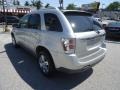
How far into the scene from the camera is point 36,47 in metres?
5.90

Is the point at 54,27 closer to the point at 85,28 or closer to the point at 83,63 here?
the point at 85,28

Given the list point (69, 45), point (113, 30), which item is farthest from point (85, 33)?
point (113, 30)

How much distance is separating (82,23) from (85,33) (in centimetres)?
39

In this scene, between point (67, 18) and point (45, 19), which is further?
point (45, 19)

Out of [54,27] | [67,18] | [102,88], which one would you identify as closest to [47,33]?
[54,27]

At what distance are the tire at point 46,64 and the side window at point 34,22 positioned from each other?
34.1 inches

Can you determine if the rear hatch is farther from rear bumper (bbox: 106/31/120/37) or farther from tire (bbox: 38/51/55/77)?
rear bumper (bbox: 106/31/120/37)

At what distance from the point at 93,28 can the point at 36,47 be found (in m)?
1.77

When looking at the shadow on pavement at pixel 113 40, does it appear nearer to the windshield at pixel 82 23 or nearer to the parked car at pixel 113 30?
the parked car at pixel 113 30

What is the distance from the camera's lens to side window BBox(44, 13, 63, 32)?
4922 mm

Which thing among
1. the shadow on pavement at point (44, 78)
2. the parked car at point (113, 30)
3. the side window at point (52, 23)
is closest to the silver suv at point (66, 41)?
the side window at point (52, 23)

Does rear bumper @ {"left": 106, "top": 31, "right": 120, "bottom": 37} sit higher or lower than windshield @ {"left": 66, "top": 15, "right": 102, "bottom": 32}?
lower

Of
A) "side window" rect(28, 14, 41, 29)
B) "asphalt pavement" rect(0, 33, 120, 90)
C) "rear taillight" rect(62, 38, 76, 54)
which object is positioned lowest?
"asphalt pavement" rect(0, 33, 120, 90)

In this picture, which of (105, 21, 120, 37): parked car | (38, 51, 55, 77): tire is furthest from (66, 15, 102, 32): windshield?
(105, 21, 120, 37): parked car
